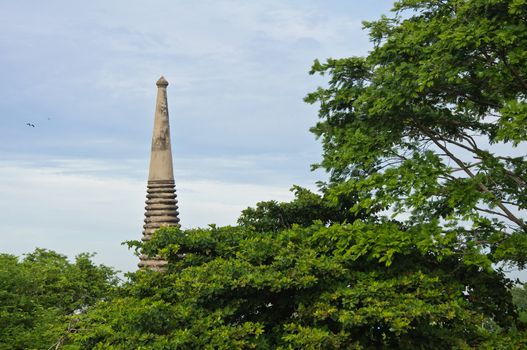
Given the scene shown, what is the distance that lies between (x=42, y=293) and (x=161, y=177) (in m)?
8.02

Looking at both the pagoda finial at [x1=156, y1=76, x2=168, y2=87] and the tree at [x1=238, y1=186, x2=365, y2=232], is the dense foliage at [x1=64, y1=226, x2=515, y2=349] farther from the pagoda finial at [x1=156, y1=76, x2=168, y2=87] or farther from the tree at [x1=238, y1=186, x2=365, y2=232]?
the pagoda finial at [x1=156, y1=76, x2=168, y2=87]

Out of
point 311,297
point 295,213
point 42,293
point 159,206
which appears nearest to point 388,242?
point 311,297

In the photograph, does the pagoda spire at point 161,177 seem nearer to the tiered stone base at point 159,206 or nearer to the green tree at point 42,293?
the tiered stone base at point 159,206

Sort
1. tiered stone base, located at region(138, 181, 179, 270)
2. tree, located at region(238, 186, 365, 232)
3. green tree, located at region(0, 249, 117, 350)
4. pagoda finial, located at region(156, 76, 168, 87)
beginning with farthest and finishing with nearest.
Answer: pagoda finial, located at region(156, 76, 168, 87) < tiered stone base, located at region(138, 181, 179, 270) < green tree, located at region(0, 249, 117, 350) < tree, located at region(238, 186, 365, 232)

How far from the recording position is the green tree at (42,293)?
84.0 feet

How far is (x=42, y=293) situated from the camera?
103 feet

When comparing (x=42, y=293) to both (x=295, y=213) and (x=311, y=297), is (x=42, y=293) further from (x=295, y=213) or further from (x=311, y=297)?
(x=311, y=297)

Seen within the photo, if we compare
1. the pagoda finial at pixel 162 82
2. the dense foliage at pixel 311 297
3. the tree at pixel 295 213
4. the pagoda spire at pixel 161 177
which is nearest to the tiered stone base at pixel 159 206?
the pagoda spire at pixel 161 177

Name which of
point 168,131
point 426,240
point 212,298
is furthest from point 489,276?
point 168,131

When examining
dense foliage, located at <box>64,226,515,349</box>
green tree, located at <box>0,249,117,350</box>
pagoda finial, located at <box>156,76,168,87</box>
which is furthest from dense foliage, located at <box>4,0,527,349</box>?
pagoda finial, located at <box>156,76,168,87</box>

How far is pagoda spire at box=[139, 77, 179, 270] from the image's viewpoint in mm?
28984

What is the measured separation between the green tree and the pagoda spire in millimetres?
5233

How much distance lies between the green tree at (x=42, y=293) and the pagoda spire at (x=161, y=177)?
5.23m

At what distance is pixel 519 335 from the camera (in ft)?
53.5
